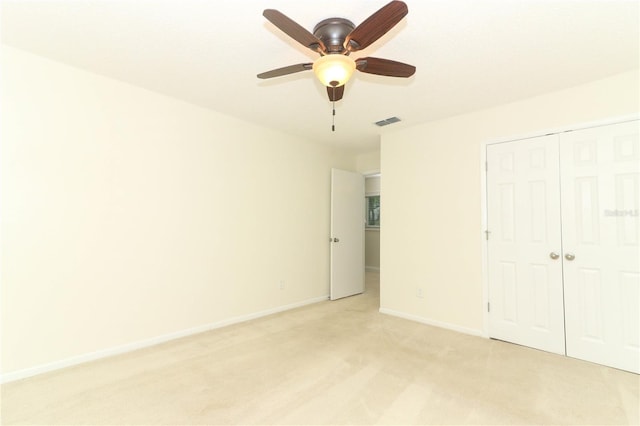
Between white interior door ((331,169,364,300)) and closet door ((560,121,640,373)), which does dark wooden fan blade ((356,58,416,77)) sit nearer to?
closet door ((560,121,640,373))

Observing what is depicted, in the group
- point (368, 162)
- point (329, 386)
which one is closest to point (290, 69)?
point (329, 386)

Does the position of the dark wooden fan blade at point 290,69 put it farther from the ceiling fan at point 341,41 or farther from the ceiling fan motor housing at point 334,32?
the ceiling fan motor housing at point 334,32

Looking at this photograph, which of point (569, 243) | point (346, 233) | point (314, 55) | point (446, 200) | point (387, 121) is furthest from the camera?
point (346, 233)

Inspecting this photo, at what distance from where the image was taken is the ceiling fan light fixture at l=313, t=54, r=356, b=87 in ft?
5.61

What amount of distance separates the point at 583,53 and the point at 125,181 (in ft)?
13.3

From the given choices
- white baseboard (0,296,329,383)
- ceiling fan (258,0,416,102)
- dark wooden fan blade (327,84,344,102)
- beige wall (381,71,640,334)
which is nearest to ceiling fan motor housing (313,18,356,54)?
ceiling fan (258,0,416,102)

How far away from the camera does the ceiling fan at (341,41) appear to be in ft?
4.73

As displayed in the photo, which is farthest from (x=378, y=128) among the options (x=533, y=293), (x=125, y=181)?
(x=125, y=181)

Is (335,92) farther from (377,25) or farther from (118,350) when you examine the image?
(118,350)

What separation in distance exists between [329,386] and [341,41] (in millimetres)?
2434

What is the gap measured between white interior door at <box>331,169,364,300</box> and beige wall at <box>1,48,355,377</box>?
0.98 m

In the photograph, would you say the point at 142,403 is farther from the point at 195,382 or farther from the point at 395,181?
the point at 395,181

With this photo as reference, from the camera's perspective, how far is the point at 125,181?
2.81 metres

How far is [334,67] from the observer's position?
5.65 ft
